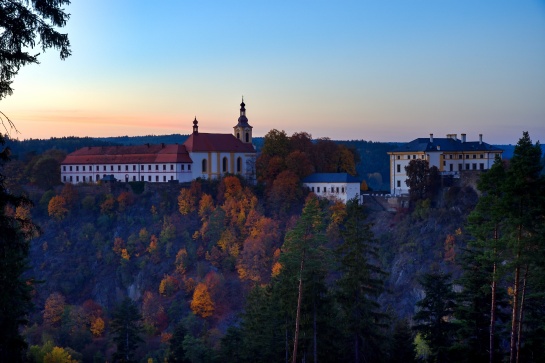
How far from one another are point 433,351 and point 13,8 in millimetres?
25271

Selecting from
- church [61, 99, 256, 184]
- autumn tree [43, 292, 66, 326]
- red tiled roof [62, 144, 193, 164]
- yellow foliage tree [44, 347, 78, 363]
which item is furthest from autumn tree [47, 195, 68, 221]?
yellow foliage tree [44, 347, 78, 363]

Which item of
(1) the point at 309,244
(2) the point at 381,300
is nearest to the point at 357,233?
(1) the point at 309,244

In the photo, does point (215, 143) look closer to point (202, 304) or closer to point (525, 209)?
point (202, 304)

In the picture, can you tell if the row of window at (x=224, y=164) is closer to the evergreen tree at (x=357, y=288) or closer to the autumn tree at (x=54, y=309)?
the autumn tree at (x=54, y=309)

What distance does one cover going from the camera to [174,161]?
93625 millimetres

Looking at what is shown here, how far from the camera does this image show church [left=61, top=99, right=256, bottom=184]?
310 ft

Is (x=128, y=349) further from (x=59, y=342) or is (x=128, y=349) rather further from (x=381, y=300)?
(x=381, y=300)

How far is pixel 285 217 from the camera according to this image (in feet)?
289

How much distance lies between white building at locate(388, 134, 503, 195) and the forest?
3729mm

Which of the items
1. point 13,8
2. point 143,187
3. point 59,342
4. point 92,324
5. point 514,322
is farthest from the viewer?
point 143,187

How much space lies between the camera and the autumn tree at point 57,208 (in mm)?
96250

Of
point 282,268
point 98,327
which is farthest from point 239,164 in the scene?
point 282,268

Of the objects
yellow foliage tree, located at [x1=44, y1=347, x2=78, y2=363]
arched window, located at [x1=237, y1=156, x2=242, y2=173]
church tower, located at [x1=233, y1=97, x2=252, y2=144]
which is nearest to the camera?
yellow foliage tree, located at [x1=44, y1=347, x2=78, y2=363]

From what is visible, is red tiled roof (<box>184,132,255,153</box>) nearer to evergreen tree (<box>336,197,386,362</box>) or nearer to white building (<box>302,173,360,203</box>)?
white building (<box>302,173,360,203</box>)
